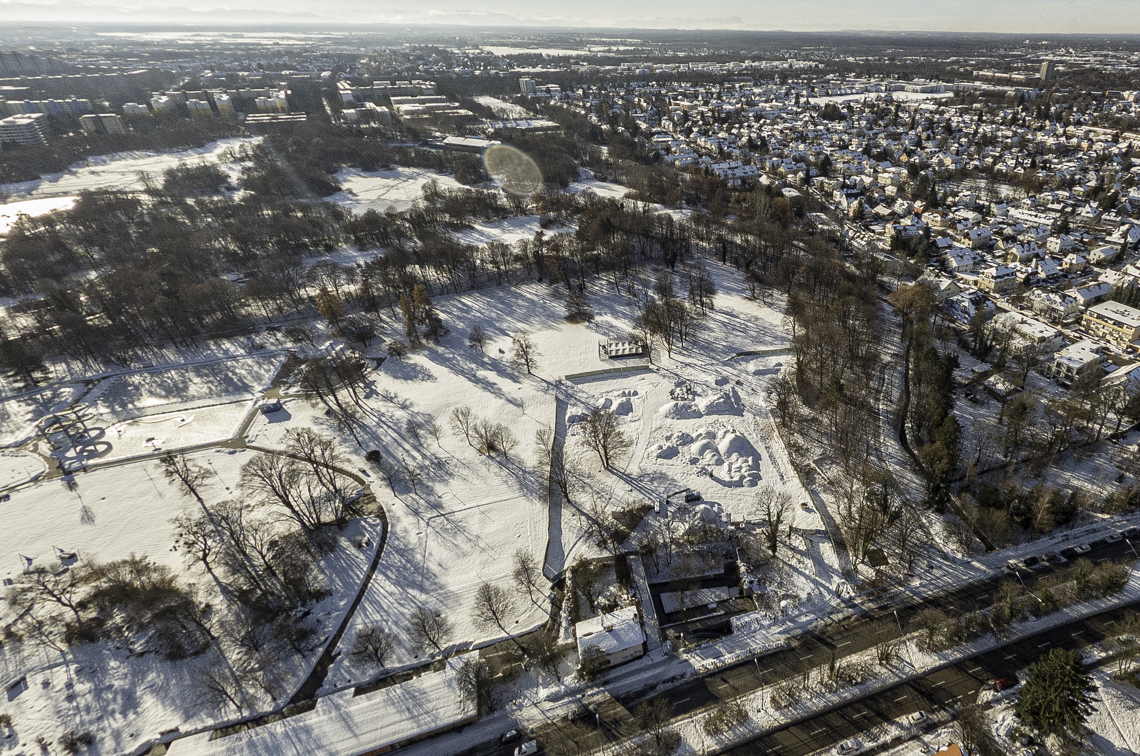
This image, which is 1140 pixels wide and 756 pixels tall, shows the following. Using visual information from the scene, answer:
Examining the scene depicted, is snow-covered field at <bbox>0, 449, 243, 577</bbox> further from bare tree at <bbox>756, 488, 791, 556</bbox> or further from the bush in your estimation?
bare tree at <bbox>756, 488, 791, 556</bbox>

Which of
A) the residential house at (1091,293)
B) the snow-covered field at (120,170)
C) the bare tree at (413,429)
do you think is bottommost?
the bare tree at (413,429)

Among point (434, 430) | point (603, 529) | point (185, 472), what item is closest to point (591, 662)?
point (603, 529)

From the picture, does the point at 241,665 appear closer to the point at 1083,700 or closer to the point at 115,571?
the point at 115,571

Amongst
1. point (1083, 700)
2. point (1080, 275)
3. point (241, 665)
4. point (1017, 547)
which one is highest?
point (1080, 275)

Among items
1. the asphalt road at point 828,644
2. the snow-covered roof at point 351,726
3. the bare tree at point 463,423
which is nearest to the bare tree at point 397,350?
the bare tree at point 463,423

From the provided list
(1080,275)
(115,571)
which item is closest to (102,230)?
(115,571)

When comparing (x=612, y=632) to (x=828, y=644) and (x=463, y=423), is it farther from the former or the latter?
(x=463, y=423)

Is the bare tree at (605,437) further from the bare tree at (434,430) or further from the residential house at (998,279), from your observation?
the residential house at (998,279)
